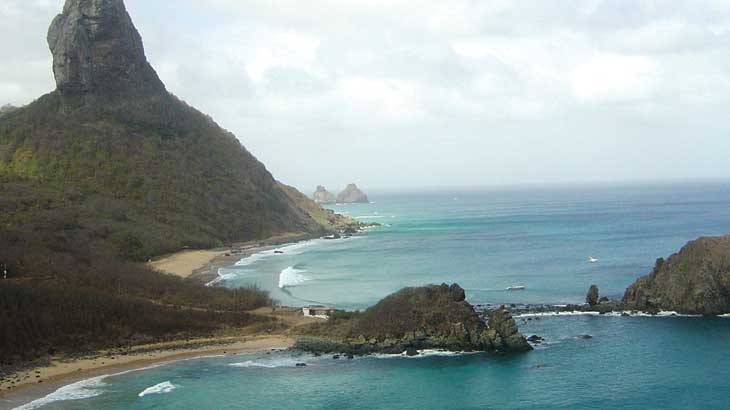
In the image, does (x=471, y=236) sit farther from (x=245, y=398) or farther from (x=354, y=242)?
(x=245, y=398)

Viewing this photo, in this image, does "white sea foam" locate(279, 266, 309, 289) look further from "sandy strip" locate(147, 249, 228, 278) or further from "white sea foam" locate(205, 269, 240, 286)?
"sandy strip" locate(147, 249, 228, 278)

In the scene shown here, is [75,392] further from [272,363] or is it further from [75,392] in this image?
[272,363]

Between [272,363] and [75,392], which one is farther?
[272,363]

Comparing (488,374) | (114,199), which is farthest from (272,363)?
(114,199)

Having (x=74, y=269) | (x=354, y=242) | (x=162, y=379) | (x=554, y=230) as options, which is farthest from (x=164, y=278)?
(x=554, y=230)

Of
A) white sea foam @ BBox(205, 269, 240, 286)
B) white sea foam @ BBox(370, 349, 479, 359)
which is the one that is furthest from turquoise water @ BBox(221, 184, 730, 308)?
white sea foam @ BBox(370, 349, 479, 359)
